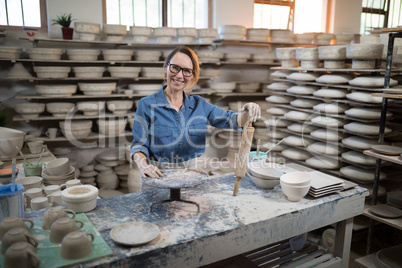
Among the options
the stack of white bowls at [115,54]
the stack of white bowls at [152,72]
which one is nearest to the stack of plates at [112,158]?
the stack of white bowls at [152,72]

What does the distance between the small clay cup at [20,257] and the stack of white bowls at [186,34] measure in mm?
4509

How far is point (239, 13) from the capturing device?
6.10 m

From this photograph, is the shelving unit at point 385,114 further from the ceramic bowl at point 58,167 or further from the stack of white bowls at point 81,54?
the stack of white bowls at point 81,54

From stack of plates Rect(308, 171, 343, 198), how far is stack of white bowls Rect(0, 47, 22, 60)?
4086 millimetres

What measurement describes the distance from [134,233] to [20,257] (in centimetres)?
49

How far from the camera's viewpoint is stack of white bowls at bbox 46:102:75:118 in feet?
15.2

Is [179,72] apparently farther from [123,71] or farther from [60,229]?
[123,71]

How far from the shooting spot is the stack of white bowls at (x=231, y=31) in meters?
5.60

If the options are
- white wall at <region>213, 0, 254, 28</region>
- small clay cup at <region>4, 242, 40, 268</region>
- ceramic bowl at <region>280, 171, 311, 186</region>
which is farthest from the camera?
white wall at <region>213, 0, 254, 28</region>

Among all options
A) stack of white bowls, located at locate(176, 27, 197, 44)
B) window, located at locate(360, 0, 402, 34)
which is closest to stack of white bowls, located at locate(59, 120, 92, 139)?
stack of white bowls, located at locate(176, 27, 197, 44)

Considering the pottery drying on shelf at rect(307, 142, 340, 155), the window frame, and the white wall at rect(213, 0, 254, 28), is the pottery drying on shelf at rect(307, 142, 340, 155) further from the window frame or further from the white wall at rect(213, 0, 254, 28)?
the window frame

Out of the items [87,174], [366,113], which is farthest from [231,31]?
[87,174]

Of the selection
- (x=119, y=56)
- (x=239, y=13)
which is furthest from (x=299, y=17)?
(x=119, y=56)

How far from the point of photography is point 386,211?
10.2 feet
